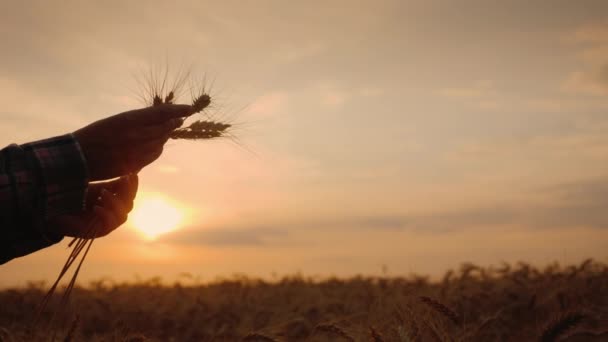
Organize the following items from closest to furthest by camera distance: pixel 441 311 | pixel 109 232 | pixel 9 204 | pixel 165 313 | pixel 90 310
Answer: pixel 9 204 < pixel 109 232 < pixel 441 311 < pixel 165 313 < pixel 90 310

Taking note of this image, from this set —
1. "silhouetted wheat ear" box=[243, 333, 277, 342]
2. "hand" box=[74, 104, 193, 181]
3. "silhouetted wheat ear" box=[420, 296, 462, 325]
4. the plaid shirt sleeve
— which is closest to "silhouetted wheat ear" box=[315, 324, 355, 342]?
"silhouetted wheat ear" box=[243, 333, 277, 342]

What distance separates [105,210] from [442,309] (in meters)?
1.64

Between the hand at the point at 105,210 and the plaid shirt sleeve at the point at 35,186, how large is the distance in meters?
0.16

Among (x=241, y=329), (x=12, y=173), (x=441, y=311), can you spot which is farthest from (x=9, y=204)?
(x=241, y=329)

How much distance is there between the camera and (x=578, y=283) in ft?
17.4

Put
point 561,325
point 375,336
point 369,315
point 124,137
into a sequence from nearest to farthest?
point 124,137 → point 375,336 → point 561,325 → point 369,315

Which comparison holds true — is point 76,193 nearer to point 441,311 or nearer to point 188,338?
point 441,311

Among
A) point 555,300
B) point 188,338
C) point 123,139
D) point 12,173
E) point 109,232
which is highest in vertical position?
point 123,139

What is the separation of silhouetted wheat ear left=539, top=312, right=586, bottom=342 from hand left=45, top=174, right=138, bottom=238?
1.90 meters

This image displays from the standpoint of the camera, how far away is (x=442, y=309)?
2770mm

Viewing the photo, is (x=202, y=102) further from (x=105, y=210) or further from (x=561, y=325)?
(x=561, y=325)

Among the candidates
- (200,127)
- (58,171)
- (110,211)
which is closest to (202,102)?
(200,127)

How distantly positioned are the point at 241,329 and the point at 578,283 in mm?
3289

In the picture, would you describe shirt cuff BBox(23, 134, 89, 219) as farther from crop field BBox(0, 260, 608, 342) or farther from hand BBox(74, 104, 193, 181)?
crop field BBox(0, 260, 608, 342)
